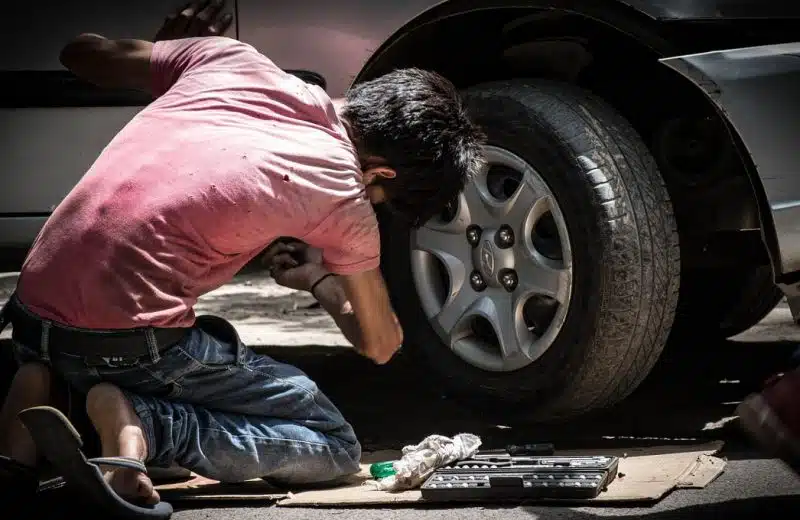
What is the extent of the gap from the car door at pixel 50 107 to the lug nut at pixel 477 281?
3.74 feet

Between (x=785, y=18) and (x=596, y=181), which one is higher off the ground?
(x=785, y=18)

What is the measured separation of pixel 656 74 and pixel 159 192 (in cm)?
162

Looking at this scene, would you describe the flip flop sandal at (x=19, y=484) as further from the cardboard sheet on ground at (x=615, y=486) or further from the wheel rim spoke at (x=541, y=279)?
the wheel rim spoke at (x=541, y=279)

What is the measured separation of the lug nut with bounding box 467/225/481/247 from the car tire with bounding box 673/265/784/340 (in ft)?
3.93

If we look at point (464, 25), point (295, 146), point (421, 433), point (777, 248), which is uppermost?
point (464, 25)

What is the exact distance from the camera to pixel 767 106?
3262 mm

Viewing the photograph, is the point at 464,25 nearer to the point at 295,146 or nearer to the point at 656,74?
the point at 656,74

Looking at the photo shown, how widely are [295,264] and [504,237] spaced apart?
0.64 meters

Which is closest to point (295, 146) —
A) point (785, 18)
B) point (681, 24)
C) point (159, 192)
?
point (159, 192)

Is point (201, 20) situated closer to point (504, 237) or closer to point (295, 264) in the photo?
point (295, 264)

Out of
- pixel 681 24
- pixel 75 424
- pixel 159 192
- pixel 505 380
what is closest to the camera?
pixel 159 192

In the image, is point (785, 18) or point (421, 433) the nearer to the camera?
point (785, 18)

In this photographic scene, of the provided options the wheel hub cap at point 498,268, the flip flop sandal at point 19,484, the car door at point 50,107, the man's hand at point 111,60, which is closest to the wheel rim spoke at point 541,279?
the wheel hub cap at point 498,268

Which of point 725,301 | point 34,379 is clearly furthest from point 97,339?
point 725,301
